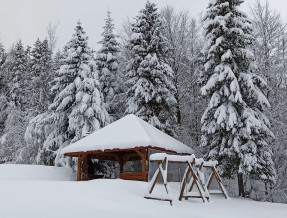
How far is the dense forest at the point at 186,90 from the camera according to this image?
1877 centimetres

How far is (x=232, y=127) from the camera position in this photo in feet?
58.9

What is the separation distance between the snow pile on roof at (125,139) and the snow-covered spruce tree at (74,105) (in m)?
4.22

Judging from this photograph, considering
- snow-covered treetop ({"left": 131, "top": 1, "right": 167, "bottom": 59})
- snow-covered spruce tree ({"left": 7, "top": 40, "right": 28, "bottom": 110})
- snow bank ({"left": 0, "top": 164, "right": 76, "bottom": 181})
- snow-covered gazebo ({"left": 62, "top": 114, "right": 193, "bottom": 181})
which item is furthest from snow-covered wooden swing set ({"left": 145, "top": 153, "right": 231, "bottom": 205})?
snow-covered spruce tree ({"left": 7, "top": 40, "right": 28, "bottom": 110})

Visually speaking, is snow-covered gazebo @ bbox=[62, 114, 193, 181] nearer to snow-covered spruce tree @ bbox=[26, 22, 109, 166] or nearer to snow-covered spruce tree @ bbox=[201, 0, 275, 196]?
snow-covered spruce tree @ bbox=[201, 0, 275, 196]

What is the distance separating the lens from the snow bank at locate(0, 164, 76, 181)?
64.9ft

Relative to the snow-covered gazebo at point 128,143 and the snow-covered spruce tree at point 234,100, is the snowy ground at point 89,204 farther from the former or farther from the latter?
the snow-covered spruce tree at point 234,100

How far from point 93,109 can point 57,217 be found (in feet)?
54.0

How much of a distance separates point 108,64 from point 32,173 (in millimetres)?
11378

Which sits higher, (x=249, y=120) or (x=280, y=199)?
(x=249, y=120)

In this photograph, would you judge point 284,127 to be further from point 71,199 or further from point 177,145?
point 71,199

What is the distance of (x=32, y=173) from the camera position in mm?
20312

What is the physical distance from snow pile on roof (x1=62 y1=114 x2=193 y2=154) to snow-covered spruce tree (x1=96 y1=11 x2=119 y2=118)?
7890 mm

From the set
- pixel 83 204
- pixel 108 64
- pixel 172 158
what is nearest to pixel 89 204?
pixel 83 204

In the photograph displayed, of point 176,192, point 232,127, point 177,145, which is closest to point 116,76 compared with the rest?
point 177,145
